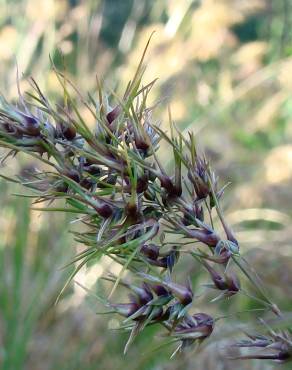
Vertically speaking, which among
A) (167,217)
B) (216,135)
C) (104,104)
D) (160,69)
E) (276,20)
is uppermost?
(276,20)

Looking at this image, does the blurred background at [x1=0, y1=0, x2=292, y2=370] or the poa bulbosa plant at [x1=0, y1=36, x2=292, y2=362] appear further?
the blurred background at [x1=0, y1=0, x2=292, y2=370]

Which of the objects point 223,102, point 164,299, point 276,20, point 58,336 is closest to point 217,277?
point 164,299

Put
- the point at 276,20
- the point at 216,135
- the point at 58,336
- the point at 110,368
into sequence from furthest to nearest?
1. the point at 276,20
2. the point at 216,135
3. the point at 58,336
4. the point at 110,368

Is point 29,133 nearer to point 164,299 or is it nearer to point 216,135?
point 164,299

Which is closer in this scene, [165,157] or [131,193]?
[131,193]

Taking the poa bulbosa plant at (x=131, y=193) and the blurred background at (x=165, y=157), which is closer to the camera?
the poa bulbosa plant at (x=131, y=193)
